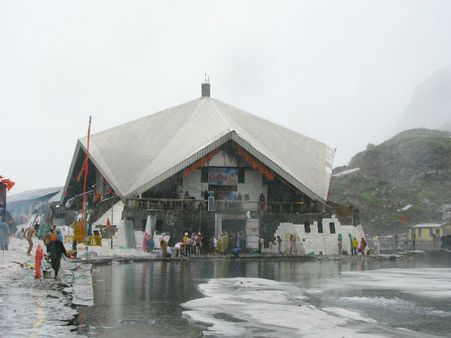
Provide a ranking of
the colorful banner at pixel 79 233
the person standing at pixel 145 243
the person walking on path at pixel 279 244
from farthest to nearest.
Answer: the person walking on path at pixel 279 244 < the person standing at pixel 145 243 < the colorful banner at pixel 79 233

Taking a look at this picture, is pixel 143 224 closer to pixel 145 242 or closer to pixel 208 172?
pixel 145 242

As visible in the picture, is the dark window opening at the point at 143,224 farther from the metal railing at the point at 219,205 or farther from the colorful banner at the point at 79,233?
the colorful banner at the point at 79,233

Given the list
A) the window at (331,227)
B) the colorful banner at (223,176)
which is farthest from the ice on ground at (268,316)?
the colorful banner at (223,176)

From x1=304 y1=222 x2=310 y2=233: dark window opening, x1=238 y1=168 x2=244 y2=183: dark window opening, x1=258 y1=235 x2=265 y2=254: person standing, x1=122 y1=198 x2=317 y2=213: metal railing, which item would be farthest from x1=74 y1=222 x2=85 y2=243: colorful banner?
x1=304 y1=222 x2=310 y2=233: dark window opening

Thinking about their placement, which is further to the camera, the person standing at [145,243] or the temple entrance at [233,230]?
the temple entrance at [233,230]

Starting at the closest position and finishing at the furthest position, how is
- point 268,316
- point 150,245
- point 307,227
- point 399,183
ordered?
point 268,316 → point 150,245 → point 307,227 → point 399,183

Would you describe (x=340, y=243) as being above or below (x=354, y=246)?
above

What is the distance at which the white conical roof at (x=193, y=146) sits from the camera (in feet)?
148

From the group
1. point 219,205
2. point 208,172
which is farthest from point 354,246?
point 208,172

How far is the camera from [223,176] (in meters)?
47.2

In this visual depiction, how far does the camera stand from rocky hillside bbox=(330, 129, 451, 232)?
9006 centimetres

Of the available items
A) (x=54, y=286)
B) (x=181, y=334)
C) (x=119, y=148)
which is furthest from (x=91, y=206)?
(x=181, y=334)

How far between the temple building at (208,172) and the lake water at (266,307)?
21.3m

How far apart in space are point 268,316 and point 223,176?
3522cm
